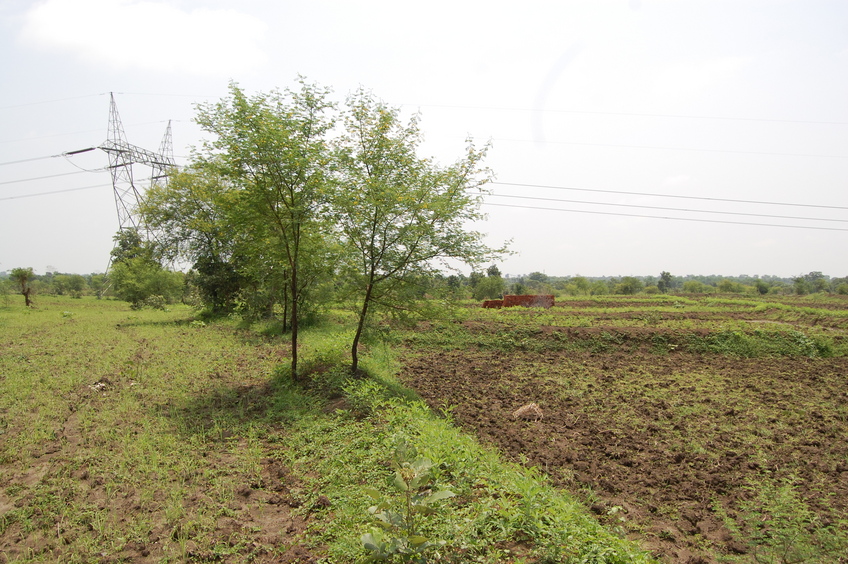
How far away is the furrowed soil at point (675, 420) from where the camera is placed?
4.64 m

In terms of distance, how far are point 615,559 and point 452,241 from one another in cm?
671

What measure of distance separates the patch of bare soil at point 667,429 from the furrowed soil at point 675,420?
0.02m

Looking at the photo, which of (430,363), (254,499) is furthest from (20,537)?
(430,363)

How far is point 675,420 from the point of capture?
7754 millimetres

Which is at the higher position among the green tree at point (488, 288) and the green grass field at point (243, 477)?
the green tree at point (488, 288)

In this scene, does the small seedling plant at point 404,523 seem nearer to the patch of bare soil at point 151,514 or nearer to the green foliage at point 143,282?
the patch of bare soil at point 151,514

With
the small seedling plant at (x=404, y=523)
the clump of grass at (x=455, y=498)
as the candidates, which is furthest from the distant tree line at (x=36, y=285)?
the small seedling plant at (x=404, y=523)

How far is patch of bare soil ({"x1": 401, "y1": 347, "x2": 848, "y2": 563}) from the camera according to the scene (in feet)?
16.0

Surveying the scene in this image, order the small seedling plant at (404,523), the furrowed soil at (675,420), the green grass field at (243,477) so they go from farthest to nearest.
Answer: the furrowed soil at (675,420) → the green grass field at (243,477) → the small seedling plant at (404,523)

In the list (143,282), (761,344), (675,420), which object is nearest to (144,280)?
(143,282)

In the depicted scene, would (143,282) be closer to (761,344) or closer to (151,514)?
(151,514)

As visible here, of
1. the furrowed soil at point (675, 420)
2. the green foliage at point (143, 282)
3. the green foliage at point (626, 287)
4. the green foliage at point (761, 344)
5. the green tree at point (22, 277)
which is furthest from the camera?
the green foliage at point (626, 287)

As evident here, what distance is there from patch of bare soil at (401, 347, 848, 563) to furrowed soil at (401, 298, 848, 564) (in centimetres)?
2

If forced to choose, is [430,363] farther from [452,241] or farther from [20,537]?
[20,537]
